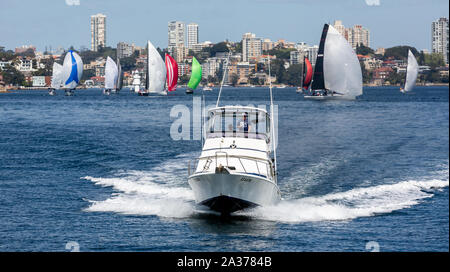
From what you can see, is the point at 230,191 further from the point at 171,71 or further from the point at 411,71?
the point at 411,71

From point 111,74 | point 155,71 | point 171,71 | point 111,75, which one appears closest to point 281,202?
point 155,71

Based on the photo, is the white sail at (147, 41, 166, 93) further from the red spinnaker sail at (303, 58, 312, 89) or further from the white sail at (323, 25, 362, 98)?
the white sail at (323, 25, 362, 98)

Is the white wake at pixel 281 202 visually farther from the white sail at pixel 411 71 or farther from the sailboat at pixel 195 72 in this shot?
the white sail at pixel 411 71

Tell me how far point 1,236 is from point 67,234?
229 cm

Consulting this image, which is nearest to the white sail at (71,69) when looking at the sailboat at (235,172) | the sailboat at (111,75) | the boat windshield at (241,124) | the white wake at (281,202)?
the sailboat at (111,75)

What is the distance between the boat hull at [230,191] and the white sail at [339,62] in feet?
296

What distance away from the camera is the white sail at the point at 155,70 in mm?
139875

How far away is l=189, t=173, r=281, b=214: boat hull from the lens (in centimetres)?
2608

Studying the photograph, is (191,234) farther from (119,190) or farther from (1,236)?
(119,190)

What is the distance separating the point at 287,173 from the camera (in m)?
39.0

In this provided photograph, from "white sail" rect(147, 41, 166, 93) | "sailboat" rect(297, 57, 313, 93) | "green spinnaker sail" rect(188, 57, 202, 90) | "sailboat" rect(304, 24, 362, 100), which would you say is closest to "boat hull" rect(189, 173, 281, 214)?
"sailboat" rect(304, 24, 362, 100)

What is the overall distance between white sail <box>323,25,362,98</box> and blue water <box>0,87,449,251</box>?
53.1 m

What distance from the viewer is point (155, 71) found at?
464 ft
